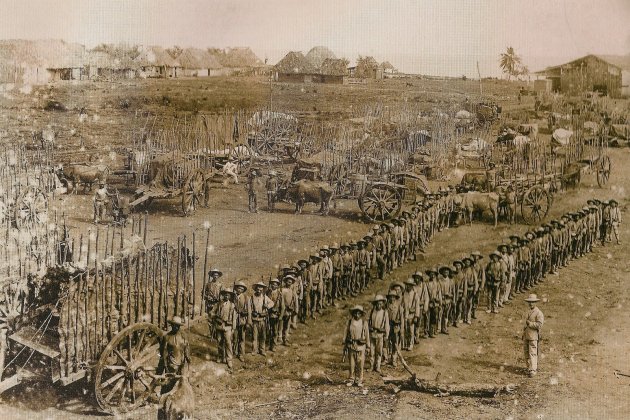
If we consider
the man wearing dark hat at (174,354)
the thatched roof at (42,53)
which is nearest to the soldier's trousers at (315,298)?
the man wearing dark hat at (174,354)

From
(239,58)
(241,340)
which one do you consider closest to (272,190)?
(239,58)

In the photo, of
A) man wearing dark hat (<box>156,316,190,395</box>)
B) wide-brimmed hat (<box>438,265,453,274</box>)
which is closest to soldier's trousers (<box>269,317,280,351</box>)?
man wearing dark hat (<box>156,316,190,395</box>)

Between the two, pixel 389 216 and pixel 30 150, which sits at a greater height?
pixel 30 150

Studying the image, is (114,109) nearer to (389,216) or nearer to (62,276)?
(62,276)

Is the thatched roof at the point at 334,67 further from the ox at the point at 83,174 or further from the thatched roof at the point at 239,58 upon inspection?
the ox at the point at 83,174

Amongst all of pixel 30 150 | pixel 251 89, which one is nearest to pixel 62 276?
pixel 30 150

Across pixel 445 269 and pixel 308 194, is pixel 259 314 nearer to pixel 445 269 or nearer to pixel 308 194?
pixel 445 269
